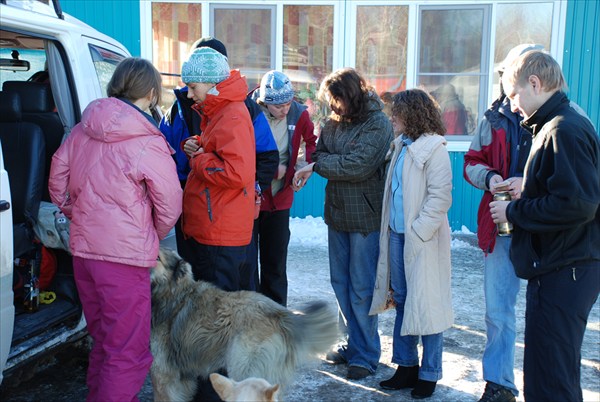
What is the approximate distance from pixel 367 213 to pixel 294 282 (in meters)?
2.76

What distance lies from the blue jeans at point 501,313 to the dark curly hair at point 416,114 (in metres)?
0.86

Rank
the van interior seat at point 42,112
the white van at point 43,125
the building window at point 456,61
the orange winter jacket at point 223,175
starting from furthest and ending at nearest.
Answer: the building window at point 456,61 < the van interior seat at point 42,112 < the white van at point 43,125 < the orange winter jacket at point 223,175

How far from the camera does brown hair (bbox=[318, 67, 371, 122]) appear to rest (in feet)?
14.3

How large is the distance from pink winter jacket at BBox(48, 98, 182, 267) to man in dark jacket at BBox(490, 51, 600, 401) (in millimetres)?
1832

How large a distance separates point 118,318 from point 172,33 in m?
6.97

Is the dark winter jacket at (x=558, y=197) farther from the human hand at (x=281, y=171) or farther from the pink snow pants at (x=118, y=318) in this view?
the human hand at (x=281, y=171)

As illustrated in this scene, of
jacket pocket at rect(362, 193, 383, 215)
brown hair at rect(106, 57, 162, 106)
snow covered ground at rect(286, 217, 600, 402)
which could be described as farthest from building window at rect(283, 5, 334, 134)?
brown hair at rect(106, 57, 162, 106)

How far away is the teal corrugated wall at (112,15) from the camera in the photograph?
9.12 meters

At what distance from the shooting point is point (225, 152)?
351 cm

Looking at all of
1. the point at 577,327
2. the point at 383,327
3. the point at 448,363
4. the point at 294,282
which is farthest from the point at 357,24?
the point at 577,327

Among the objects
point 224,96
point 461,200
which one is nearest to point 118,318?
point 224,96

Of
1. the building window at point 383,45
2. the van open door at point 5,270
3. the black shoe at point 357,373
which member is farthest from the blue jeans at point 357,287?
the building window at point 383,45

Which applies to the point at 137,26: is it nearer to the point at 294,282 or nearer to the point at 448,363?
the point at 294,282

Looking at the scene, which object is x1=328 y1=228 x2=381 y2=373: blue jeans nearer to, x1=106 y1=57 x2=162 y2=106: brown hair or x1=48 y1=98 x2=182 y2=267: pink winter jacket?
x1=48 y1=98 x2=182 y2=267: pink winter jacket
